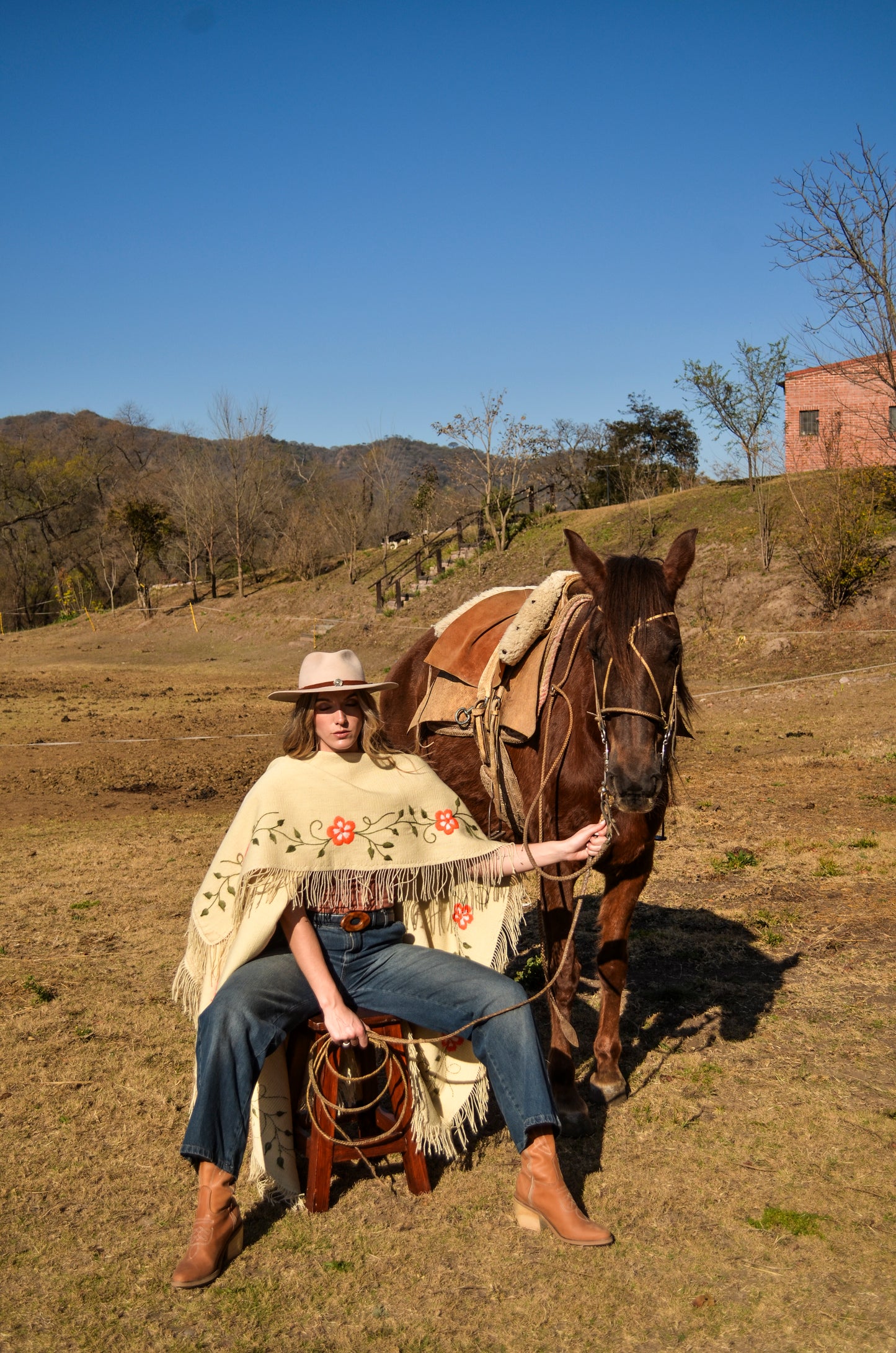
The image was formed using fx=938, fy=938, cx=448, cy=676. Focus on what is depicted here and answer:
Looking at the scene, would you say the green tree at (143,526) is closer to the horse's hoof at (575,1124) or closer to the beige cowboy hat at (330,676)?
the beige cowboy hat at (330,676)

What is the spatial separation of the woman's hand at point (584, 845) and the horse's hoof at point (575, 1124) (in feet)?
3.45

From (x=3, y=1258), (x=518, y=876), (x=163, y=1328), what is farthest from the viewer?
(x=518, y=876)

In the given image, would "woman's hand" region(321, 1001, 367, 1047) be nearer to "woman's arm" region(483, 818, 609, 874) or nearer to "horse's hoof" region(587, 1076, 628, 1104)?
"woman's arm" region(483, 818, 609, 874)

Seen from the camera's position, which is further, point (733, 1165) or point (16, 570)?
point (16, 570)

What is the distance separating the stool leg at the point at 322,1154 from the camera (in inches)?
119

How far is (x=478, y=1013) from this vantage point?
3.00 m

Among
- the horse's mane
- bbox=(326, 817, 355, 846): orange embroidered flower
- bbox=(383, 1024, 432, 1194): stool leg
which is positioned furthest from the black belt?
the horse's mane

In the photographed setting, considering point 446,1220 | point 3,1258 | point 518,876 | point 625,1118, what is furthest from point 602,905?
point 3,1258

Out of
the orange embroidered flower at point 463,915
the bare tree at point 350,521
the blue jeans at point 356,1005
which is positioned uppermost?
the bare tree at point 350,521

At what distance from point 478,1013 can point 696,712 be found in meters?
1.58

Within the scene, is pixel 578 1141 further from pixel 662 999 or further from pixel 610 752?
pixel 610 752

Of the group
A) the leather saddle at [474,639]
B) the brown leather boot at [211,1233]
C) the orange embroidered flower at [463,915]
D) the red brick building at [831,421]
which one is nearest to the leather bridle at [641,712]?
the orange embroidered flower at [463,915]

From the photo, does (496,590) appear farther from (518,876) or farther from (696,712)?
(518,876)

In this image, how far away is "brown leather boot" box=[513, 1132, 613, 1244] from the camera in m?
2.79
